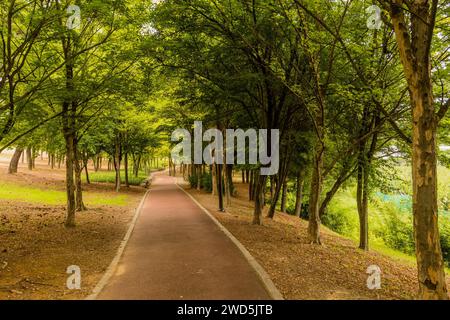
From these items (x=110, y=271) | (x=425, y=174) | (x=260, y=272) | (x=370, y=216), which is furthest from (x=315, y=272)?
(x=370, y=216)

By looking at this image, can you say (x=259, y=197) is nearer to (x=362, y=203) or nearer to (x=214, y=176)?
(x=362, y=203)

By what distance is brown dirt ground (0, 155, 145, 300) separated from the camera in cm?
715

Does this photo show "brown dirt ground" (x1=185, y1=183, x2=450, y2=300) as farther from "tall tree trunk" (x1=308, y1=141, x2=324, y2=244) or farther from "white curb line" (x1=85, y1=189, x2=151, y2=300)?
"white curb line" (x1=85, y1=189, x2=151, y2=300)

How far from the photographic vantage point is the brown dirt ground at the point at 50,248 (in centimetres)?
715

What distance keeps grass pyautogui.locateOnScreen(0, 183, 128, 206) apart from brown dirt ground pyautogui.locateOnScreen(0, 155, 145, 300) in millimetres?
2826

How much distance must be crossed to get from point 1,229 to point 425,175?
13317 mm

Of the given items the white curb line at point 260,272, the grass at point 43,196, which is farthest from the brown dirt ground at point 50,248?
the white curb line at point 260,272

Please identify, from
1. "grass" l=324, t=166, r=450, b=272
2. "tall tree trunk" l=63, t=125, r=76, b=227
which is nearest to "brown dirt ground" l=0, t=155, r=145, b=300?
"tall tree trunk" l=63, t=125, r=76, b=227

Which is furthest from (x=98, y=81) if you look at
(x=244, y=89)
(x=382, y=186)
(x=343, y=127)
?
(x=382, y=186)

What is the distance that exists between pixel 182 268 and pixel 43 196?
1819cm

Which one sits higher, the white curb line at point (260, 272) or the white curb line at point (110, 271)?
the white curb line at point (260, 272)

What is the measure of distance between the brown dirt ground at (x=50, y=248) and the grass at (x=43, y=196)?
283cm

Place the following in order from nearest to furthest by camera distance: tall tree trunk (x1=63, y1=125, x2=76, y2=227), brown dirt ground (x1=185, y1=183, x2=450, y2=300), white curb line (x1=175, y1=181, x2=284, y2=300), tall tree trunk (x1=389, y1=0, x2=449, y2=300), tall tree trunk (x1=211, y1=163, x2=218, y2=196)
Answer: tall tree trunk (x1=389, y1=0, x2=449, y2=300) → white curb line (x1=175, y1=181, x2=284, y2=300) → brown dirt ground (x1=185, y1=183, x2=450, y2=300) → tall tree trunk (x1=63, y1=125, x2=76, y2=227) → tall tree trunk (x1=211, y1=163, x2=218, y2=196)

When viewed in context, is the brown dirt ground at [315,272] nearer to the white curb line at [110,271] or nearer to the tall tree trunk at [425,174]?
the tall tree trunk at [425,174]
